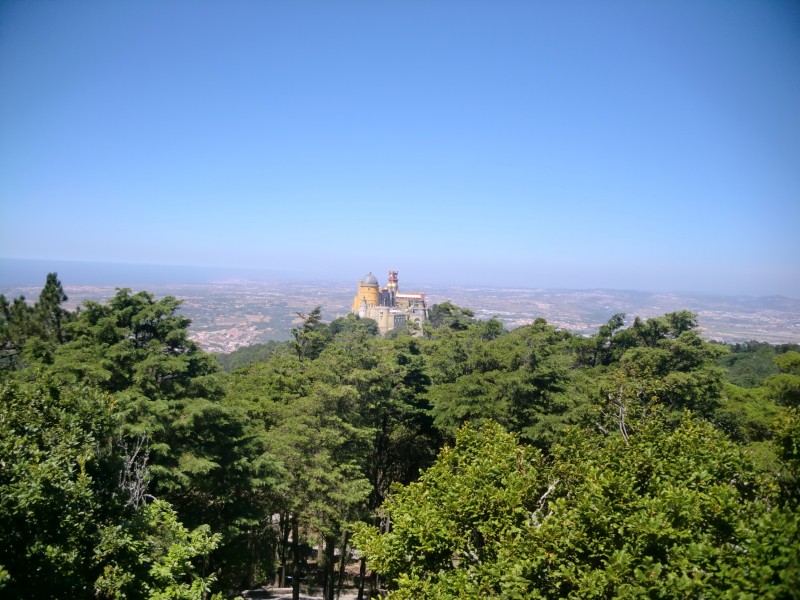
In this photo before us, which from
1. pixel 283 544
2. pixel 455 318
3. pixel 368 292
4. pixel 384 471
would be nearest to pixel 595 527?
pixel 283 544

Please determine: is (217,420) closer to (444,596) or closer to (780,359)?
(444,596)

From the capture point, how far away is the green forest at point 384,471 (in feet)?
16.6

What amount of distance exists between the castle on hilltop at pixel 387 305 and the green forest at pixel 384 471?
5512 cm

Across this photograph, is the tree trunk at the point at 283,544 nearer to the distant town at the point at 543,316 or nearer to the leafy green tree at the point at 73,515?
the leafy green tree at the point at 73,515

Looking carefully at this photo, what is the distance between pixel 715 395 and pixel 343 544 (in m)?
15.6

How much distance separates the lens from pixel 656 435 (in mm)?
8039

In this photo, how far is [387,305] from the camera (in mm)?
88375

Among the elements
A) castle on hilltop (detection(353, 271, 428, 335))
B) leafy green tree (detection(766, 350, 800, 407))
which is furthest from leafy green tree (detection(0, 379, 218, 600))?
castle on hilltop (detection(353, 271, 428, 335))

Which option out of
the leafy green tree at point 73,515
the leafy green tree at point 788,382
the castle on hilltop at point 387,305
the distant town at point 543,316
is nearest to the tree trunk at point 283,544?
the leafy green tree at point 73,515

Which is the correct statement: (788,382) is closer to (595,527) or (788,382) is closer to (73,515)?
(595,527)

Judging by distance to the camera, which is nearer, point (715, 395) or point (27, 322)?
point (27, 322)

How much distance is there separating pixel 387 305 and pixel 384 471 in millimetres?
70639

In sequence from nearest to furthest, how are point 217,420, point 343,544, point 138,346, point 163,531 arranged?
point 163,531 → point 217,420 → point 138,346 → point 343,544

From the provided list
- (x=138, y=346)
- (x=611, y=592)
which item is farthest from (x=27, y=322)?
(x=611, y=592)
